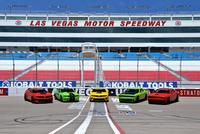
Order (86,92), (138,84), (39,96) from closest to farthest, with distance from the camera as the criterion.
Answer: (39,96) → (86,92) → (138,84)

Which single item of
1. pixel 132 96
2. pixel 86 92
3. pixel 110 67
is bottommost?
pixel 86 92

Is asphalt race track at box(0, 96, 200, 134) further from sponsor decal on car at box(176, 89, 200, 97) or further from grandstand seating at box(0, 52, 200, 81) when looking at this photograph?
grandstand seating at box(0, 52, 200, 81)

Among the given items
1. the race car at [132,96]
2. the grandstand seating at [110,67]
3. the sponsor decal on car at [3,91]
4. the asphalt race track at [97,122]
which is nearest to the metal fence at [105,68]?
the grandstand seating at [110,67]

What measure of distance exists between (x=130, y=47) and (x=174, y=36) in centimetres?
858

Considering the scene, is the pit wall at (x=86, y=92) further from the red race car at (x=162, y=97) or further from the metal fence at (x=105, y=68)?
the metal fence at (x=105, y=68)

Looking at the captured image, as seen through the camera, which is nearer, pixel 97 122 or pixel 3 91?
pixel 97 122

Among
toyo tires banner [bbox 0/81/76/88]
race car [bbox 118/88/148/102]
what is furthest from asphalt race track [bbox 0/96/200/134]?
toyo tires banner [bbox 0/81/76/88]

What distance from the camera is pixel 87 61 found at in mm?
68750

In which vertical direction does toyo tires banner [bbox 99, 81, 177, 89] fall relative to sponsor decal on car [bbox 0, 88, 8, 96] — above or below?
above

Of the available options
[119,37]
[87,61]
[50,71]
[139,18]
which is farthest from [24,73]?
[139,18]

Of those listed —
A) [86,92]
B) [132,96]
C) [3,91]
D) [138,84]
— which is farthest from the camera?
[138,84]

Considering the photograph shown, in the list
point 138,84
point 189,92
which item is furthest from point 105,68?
point 189,92

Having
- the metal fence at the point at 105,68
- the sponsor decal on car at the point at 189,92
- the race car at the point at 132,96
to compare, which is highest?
the metal fence at the point at 105,68

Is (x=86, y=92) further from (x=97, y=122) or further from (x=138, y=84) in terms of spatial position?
(x=97, y=122)
